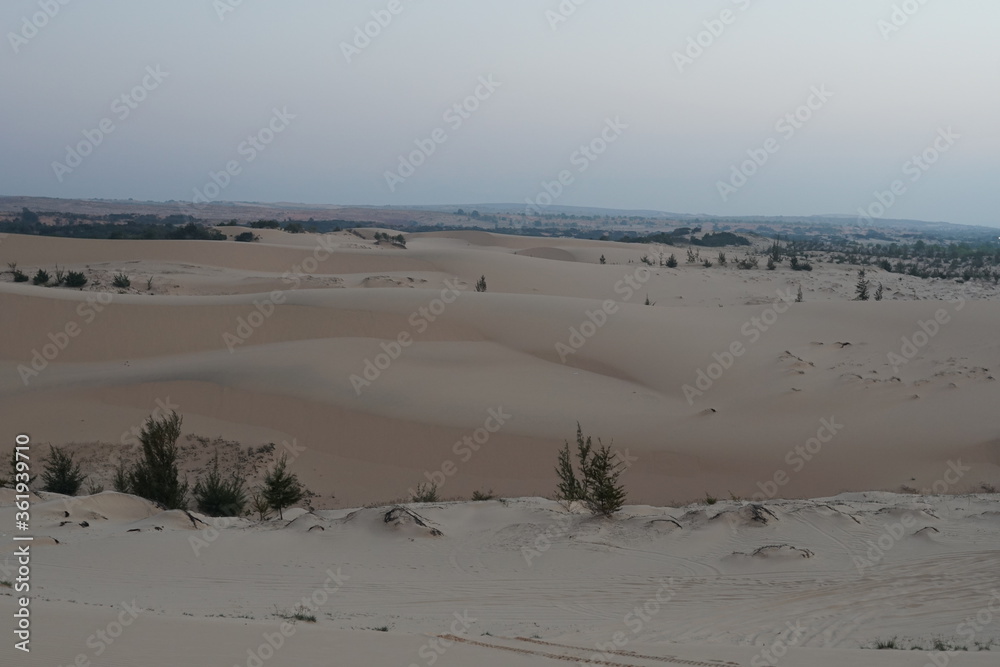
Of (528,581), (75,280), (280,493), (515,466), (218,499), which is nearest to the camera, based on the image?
(528,581)

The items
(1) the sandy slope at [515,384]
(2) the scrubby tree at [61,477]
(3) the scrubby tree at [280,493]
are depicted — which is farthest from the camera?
(1) the sandy slope at [515,384]

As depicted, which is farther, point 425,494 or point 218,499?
point 425,494

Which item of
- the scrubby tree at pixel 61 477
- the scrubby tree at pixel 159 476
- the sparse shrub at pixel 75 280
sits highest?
the sparse shrub at pixel 75 280

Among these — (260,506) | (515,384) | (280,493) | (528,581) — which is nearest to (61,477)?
(260,506)

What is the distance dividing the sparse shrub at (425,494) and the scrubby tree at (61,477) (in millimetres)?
5534

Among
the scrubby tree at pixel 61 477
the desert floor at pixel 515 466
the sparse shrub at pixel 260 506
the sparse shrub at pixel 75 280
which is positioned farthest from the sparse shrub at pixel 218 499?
the sparse shrub at pixel 75 280

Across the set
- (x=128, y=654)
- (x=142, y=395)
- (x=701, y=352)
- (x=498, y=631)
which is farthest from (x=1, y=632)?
(x=701, y=352)

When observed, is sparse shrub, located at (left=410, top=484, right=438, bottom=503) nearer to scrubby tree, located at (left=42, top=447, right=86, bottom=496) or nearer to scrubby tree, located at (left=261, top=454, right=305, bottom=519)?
scrubby tree, located at (left=261, top=454, right=305, bottom=519)

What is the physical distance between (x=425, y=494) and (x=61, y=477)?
5.94 meters

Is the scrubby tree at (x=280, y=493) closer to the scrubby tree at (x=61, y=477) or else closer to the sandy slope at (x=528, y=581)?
the sandy slope at (x=528, y=581)

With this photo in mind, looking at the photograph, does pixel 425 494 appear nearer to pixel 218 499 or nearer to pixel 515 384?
pixel 218 499

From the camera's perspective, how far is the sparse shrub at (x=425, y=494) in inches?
491

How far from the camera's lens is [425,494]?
43.6 ft

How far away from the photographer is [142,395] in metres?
17.7
